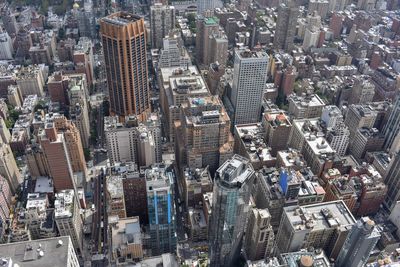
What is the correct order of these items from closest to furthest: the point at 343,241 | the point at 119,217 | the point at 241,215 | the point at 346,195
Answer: the point at 241,215, the point at 343,241, the point at 119,217, the point at 346,195

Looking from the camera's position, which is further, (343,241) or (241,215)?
(343,241)

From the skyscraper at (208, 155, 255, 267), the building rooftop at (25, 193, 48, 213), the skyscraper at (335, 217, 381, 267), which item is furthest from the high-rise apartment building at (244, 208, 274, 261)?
the building rooftop at (25, 193, 48, 213)

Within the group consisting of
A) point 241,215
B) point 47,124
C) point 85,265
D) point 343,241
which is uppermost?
point 47,124

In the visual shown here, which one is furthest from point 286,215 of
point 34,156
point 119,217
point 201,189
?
point 34,156

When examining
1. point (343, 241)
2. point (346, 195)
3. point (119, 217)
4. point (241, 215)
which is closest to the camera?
point (241, 215)

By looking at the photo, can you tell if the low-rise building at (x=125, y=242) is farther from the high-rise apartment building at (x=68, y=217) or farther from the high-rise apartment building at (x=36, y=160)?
the high-rise apartment building at (x=36, y=160)

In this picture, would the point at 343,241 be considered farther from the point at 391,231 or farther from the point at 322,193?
the point at 391,231

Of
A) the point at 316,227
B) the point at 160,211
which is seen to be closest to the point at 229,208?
the point at 160,211
